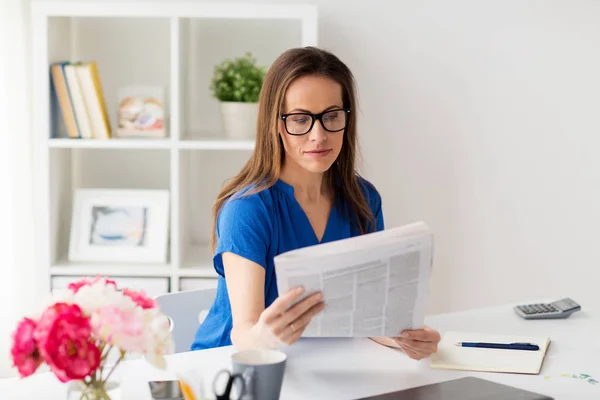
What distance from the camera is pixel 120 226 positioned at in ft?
9.44

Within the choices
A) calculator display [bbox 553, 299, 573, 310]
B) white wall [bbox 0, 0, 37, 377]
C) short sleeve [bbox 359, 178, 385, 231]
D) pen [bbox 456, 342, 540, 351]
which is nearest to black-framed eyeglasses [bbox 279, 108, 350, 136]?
short sleeve [bbox 359, 178, 385, 231]

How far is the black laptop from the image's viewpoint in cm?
133

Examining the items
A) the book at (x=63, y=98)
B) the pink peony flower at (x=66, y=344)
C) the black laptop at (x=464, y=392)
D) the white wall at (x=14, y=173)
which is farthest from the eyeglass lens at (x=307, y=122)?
the white wall at (x=14, y=173)

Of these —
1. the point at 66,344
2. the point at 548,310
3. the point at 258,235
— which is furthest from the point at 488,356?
the point at 66,344

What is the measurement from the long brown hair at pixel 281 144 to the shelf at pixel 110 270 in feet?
2.80

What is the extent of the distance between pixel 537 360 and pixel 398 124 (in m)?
1.73

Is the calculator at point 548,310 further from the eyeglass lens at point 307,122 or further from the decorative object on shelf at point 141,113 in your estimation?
the decorative object on shelf at point 141,113

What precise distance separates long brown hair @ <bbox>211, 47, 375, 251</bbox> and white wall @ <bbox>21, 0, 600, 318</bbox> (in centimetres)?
116

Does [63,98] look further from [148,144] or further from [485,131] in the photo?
[485,131]

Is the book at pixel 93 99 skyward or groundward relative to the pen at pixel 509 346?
skyward

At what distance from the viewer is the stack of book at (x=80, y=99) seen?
9.21ft

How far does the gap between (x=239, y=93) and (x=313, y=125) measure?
1.08 metres

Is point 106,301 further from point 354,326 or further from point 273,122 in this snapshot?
point 273,122

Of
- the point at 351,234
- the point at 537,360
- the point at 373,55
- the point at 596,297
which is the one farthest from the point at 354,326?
the point at 596,297
